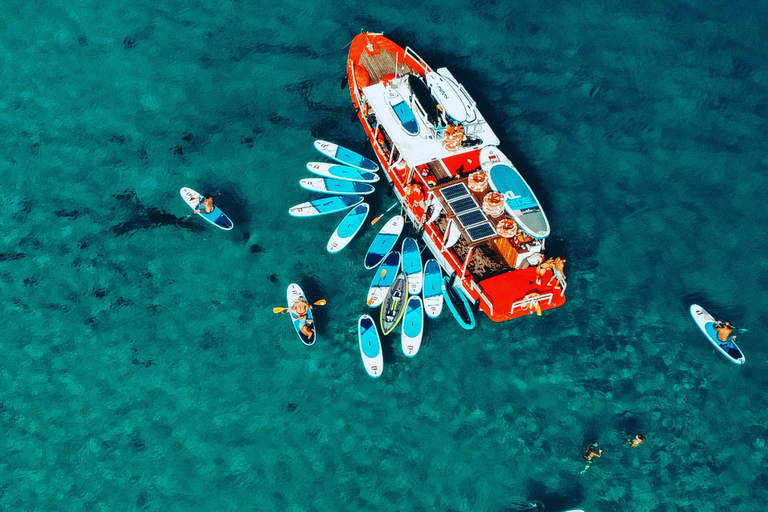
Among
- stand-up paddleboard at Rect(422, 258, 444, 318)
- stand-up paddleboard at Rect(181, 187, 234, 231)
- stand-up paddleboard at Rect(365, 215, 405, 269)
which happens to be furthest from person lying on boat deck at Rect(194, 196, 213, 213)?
stand-up paddleboard at Rect(422, 258, 444, 318)

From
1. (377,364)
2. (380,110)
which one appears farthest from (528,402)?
(380,110)

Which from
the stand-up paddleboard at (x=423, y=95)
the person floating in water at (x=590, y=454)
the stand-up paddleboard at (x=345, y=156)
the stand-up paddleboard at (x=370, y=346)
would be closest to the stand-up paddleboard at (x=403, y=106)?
the stand-up paddleboard at (x=423, y=95)

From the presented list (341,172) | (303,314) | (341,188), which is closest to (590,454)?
(303,314)

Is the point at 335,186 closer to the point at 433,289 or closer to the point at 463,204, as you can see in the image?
the point at 463,204

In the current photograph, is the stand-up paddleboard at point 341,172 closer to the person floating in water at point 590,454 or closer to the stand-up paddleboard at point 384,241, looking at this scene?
the stand-up paddleboard at point 384,241

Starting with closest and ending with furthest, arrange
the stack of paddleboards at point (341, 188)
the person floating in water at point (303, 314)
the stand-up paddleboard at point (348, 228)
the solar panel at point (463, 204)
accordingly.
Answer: the person floating in water at point (303, 314), the solar panel at point (463, 204), the stand-up paddleboard at point (348, 228), the stack of paddleboards at point (341, 188)

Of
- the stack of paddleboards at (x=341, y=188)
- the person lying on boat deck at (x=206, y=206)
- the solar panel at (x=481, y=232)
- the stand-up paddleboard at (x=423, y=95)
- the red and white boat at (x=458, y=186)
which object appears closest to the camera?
the red and white boat at (x=458, y=186)
